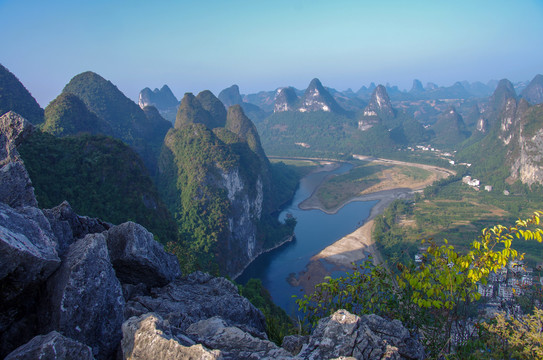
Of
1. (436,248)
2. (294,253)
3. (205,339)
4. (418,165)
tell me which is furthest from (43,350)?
(418,165)

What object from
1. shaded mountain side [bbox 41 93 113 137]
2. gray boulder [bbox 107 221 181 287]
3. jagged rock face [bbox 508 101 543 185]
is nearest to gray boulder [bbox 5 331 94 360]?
gray boulder [bbox 107 221 181 287]

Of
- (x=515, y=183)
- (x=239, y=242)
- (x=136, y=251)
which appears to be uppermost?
(x=136, y=251)

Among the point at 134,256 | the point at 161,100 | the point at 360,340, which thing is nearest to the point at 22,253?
the point at 134,256

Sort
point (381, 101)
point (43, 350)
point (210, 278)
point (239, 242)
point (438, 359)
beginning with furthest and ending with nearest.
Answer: point (381, 101), point (239, 242), point (210, 278), point (438, 359), point (43, 350)

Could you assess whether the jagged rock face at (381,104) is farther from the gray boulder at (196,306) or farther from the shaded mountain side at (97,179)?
the gray boulder at (196,306)

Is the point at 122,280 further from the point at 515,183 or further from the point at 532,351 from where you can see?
the point at 515,183

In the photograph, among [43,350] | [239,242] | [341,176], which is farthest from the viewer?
[341,176]

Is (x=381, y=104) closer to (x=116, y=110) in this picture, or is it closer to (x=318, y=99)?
(x=318, y=99)

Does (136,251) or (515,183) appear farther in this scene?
(515,183)
